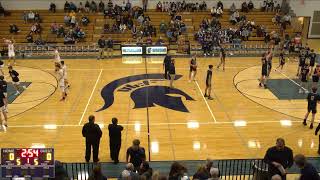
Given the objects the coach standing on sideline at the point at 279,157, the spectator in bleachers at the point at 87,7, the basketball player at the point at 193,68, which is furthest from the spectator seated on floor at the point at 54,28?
the coach standing on sideline at the point at 279,157

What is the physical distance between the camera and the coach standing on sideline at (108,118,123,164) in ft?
39.8

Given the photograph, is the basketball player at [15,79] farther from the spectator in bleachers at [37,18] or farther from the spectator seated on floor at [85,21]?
the spectator in bleachers at [37,18]

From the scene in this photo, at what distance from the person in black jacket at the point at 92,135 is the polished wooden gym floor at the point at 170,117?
0.58 m

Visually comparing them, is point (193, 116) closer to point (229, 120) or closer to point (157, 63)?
point (229, 120)

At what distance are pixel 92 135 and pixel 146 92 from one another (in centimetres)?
812

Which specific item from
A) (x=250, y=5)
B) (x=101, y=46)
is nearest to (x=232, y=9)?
(x=250, y=5)

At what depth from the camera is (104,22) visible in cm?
3384

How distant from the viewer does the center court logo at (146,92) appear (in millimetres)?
18469

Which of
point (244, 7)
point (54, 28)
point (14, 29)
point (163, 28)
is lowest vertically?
point (14, 29)

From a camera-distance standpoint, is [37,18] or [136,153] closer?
[136,153]

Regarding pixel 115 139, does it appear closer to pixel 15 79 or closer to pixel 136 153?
pixel 136 153

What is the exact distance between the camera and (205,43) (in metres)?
29.3

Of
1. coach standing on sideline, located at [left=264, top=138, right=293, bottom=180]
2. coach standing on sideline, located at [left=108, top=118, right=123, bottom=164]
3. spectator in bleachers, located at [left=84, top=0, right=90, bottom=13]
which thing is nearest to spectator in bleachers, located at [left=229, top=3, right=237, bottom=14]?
spectator in bleachers, located at [left=84, top=0, right=90, bottom=13]

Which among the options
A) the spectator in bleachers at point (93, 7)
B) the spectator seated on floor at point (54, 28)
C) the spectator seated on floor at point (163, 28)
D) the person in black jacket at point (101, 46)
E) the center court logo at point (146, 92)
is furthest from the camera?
the spectator in bleachers at point (93, 7)
